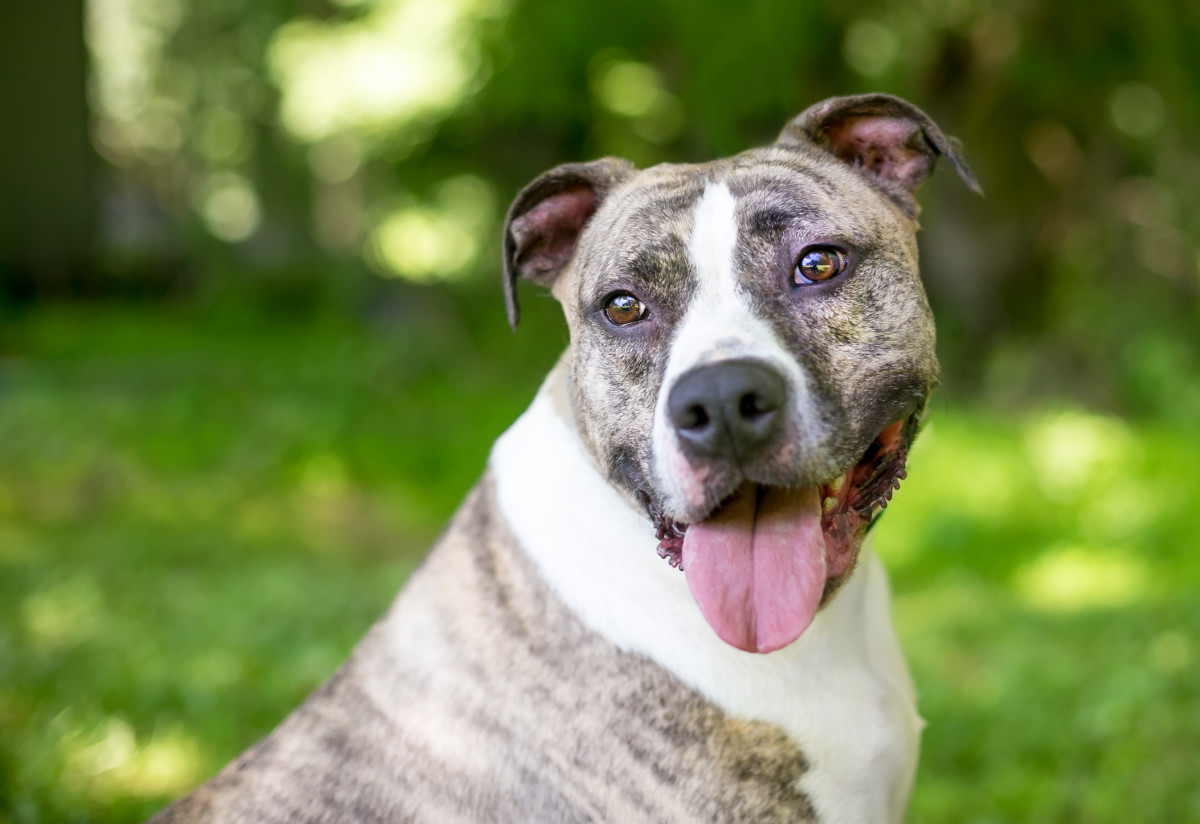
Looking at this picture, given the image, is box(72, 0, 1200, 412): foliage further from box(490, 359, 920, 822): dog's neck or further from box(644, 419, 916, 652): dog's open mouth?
box(644, 419, 916, 652): dog's open mouth

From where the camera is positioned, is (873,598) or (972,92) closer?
(873,598)

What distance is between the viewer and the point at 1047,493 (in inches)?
245

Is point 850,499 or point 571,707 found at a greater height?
point 850,499

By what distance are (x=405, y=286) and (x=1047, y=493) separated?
7.94 metres

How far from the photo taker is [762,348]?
2199 millimetres

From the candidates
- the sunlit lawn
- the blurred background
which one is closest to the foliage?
the blurred background

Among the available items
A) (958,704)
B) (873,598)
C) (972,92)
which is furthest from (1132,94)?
(873,598)

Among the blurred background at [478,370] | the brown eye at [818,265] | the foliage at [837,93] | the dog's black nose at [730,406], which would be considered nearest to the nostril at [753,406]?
Result: the dog's black nose at [730,406]

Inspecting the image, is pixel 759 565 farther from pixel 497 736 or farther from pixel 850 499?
pixel 497 736

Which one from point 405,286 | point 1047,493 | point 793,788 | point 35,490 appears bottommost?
point 405,286

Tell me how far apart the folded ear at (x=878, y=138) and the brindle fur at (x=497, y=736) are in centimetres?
127

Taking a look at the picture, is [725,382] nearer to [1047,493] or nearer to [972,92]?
[1047,493]

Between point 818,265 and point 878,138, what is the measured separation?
21.5 inches

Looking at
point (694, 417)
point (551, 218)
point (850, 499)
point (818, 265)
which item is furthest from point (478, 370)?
point (694, 417)
